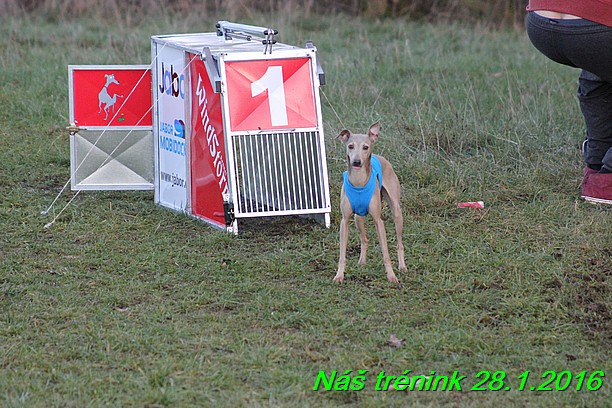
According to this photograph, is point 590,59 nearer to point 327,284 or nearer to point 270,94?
point 270,94

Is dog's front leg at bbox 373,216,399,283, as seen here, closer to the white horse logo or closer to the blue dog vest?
the blue dog vest

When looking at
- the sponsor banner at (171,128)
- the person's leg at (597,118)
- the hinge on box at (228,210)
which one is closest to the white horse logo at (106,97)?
the sponsor banner at (171,128)

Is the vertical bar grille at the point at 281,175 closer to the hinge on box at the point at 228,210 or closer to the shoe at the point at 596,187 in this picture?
the hinge on box at the point at 228,210

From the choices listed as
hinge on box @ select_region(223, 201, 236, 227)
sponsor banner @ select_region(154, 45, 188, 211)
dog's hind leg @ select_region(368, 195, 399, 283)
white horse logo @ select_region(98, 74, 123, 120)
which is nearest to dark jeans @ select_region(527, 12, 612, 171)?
dog's hind leg @ select_region(368, 195, 399, 283)

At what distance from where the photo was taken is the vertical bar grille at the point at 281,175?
5355 mm

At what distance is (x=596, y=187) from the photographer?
5938 millimetres

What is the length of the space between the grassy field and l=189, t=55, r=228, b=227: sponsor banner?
6.9 inches

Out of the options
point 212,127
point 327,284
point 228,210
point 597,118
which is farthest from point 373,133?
point 597,118

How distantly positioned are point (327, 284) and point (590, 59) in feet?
6.79

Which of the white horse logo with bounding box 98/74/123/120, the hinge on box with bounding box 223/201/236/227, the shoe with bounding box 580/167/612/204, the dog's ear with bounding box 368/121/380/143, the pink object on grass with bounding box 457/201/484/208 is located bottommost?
the pink object on grass with bounding box 457/201/484/208

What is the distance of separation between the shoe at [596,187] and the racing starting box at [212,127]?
1.81 metres

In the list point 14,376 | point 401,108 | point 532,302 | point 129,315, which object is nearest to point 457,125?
point 401,108

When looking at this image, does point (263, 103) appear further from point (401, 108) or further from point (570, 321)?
point (401, 108)

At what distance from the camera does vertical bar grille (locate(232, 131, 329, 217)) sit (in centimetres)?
536
